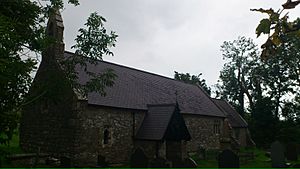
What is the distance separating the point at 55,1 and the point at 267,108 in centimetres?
3786

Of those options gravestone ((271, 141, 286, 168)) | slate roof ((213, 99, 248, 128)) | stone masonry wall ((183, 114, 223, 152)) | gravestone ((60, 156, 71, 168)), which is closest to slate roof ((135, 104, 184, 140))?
stone masonry wall ((183, 114, 223, 152))

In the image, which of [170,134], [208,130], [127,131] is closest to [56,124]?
[127,131]

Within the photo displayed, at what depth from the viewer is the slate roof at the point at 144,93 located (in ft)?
88.5

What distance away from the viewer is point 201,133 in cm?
3650

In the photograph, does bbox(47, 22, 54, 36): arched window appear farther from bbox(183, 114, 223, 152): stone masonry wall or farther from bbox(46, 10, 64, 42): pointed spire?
bbox(183, 114, 223, 152): stone masonry wall

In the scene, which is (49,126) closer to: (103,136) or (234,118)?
(103,136)

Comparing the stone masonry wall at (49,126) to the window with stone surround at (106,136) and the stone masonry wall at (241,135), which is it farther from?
the stone masonry wall at (241,135)

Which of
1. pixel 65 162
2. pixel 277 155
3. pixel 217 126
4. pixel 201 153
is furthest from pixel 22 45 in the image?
pixel 217 126

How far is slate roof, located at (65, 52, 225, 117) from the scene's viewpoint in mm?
26975

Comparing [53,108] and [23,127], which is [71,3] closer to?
[53,108]

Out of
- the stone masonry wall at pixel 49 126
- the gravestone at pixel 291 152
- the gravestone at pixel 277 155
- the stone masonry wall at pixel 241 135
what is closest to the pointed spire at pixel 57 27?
the stone masonry wall at pixel 49 126

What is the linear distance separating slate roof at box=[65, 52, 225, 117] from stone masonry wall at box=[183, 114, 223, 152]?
0.73 metres

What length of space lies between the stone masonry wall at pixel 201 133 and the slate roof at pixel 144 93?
0.73 m

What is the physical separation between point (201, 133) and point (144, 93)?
9.29 metres
